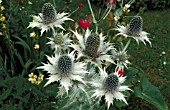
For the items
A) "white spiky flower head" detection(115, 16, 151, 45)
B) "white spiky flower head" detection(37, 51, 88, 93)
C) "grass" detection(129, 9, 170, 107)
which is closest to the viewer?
"white spiky flower head" detection(37, 51, 88, 93)

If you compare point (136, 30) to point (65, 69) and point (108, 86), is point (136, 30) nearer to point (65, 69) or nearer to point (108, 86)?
point (108, 86)

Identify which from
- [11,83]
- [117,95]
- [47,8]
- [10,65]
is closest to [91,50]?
[117,95]

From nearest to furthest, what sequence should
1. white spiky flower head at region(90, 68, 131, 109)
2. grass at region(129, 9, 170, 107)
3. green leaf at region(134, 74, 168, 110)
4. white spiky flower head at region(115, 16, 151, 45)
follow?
white spiky flower head at region(90, 68, 131, 109) → white spiky flower head at region(115, 16, 151, 45) → green leaf at region(134, 74, 168, 110) → grass at region(129, 9, 170, 107)

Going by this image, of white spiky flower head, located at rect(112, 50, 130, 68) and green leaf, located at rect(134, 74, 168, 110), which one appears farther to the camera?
green leaf, located at rect(134, 74, 168, 110)

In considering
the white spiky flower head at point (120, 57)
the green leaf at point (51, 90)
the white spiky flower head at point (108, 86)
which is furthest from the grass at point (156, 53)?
the white spiky flower head at point (108, 86)

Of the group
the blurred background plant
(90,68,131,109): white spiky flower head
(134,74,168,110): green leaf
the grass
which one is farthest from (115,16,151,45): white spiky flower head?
the grass

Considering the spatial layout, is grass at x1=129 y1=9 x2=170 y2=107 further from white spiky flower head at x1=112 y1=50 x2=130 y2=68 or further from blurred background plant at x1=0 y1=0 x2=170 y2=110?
white spiky flower head at x1=112 y1=50 x2=130 y2=68

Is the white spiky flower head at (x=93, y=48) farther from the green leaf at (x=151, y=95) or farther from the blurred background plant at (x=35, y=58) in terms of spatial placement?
the green leaf at (x=151, y=95)

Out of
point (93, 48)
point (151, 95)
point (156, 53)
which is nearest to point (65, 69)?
point (93, 48)

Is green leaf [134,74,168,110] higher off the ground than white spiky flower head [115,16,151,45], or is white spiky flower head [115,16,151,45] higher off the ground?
white spiky flower head [115,16,151,45]
